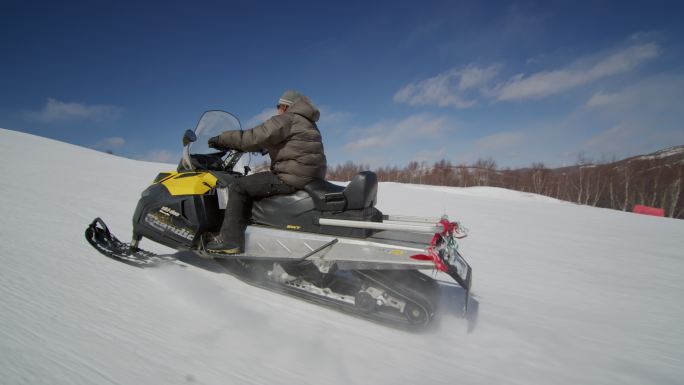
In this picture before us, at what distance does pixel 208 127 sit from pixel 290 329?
258 cm

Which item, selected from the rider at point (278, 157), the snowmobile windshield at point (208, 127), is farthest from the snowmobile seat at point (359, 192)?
the snowmobile windshield at point (208, 127)

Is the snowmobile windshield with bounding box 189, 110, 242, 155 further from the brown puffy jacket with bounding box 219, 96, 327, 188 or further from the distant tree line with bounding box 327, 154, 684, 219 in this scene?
the distant tree line with bounding box 327, 154, 684, 219

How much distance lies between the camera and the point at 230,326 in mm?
2236

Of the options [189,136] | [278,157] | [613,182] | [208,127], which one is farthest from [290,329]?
[613,182]

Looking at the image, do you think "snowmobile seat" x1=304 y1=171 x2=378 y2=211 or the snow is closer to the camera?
the snow

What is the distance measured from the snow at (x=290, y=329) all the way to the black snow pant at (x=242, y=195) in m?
0.53

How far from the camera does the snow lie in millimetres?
1771

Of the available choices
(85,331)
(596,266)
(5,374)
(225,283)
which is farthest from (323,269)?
(596,266)

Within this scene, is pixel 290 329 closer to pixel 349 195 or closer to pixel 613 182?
pixel 349 195

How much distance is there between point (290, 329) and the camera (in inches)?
90.8

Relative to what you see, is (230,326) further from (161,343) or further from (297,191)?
(297,191)

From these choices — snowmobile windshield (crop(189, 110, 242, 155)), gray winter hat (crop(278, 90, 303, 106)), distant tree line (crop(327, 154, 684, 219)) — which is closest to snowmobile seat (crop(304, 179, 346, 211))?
gray winter hat (crop(278, 90, 303, 106))

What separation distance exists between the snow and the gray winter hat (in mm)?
1895

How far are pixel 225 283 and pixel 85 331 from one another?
122 cm
